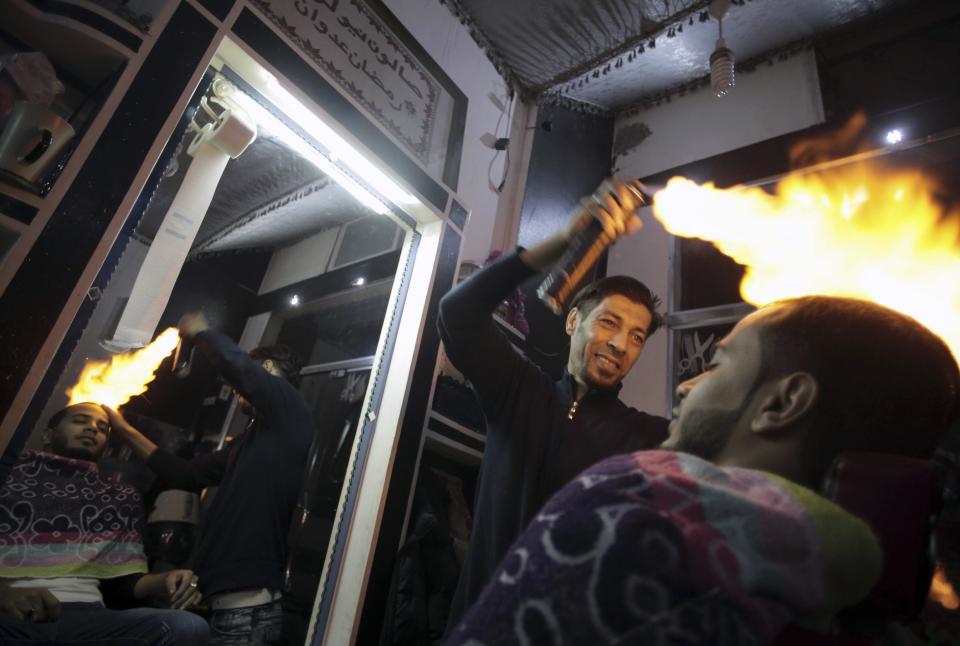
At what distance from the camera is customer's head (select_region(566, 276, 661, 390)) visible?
180 centimetres

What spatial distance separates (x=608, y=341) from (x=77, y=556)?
2.07 metres

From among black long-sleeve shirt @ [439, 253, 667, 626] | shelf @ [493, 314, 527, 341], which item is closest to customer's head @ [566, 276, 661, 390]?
black long-sleeve shirt @ [439, 253, 667, 626]

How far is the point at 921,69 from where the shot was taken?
308 cm

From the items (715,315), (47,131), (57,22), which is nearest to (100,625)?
(47,131)

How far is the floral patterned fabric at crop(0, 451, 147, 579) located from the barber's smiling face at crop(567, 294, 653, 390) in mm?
1802

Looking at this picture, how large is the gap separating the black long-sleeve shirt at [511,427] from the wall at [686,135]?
1.46 m

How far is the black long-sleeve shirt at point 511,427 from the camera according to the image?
1458 millimetres

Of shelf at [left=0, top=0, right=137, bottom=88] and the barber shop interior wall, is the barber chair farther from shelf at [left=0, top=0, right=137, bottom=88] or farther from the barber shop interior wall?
the barber shop interior wall

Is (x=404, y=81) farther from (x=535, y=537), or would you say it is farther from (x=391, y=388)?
(x=535, y=537)

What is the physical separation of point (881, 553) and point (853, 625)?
3.7 inches

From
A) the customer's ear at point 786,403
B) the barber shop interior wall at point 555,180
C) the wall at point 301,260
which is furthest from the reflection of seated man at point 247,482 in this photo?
the customer's ear at point 786,403

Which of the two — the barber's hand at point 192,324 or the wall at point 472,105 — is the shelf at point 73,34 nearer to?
the barber's hand at point 192,324

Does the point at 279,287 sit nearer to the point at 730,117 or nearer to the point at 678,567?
the point at 678,567

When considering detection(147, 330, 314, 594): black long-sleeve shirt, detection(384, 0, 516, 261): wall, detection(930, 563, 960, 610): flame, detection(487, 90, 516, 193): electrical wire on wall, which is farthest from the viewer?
detection(487, 90, 516, 193): electrical wire on wall
